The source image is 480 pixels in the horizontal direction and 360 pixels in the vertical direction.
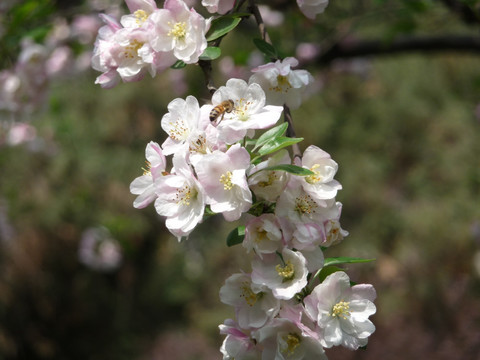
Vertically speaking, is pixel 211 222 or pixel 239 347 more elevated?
pixel 239 347

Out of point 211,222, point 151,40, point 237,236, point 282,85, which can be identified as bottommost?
point 211,222

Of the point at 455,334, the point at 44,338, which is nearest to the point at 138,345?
the point at 44,338

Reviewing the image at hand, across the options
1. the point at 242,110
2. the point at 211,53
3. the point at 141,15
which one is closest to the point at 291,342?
the point at 242,110

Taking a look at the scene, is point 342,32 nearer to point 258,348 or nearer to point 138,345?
point 258,348

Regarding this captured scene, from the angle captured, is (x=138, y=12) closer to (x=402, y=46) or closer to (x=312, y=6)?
(x=312, y=6)

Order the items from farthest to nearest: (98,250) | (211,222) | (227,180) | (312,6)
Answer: (211,222) < (98,250) < (312,6) < (227,180)

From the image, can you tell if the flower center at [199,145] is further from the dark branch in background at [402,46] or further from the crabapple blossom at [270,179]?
the dark branch in background at [402,46]

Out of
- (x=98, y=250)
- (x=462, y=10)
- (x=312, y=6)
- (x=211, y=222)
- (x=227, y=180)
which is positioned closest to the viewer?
(x=227, y=180)
